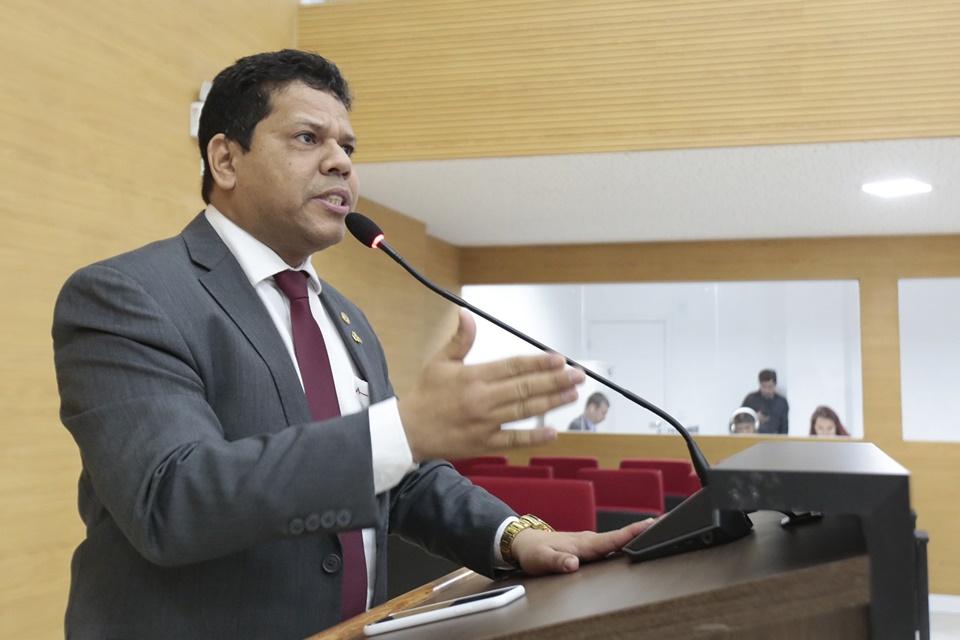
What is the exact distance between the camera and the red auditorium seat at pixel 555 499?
4.40m

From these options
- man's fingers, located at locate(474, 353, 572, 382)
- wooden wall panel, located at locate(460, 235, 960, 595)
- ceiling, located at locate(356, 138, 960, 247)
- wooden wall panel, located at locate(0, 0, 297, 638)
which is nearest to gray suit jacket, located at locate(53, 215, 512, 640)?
man's fingers, located at locate(474, 353, 572, 382)

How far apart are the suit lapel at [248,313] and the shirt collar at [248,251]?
41 millimetres

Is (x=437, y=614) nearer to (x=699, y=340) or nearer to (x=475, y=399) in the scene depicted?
(x=475, y=399)

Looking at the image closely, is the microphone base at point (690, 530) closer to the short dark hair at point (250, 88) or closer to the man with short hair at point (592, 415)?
the short dark hair at point (250, 88)

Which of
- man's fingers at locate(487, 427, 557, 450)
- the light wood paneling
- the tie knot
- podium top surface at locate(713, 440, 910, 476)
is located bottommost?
podium top surface at locate(713, 440, 910, 476)

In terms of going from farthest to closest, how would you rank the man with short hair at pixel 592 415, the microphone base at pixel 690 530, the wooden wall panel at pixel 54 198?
the man with short hair at pixel 592 415, the wooden wall panel at pixel 54 198, the microphone base at pixel 690 530

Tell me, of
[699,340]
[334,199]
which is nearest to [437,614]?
[334,199]

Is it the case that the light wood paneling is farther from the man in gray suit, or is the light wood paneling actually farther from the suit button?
the suit button

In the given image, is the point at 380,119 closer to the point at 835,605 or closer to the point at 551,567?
the point at 551,567

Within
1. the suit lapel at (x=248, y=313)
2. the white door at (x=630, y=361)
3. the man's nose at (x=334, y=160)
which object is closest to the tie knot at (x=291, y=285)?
the suit lapel at (x=248, y=313)

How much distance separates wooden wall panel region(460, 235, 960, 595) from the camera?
330 inches

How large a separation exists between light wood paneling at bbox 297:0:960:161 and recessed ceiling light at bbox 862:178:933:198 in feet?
4.52

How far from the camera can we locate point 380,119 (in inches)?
235

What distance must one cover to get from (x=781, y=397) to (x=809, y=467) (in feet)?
29.1
